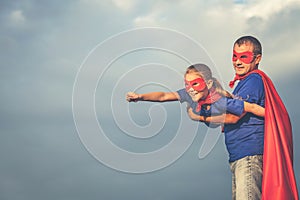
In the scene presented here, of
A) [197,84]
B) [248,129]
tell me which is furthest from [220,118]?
[197,84]

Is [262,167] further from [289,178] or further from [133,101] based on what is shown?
[133,101]

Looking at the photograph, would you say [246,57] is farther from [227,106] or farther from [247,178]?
[247,178]

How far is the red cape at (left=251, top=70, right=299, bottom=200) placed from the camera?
Answer: 8695 millimetres

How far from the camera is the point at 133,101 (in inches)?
355

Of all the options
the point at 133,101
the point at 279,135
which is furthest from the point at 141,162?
the point at 279,135

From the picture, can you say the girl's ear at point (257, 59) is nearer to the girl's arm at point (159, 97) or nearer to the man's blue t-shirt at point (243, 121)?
the man's blue t-shirt at point (243, 121)

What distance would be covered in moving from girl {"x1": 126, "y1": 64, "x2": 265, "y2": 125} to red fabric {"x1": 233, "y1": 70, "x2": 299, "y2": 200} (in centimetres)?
26

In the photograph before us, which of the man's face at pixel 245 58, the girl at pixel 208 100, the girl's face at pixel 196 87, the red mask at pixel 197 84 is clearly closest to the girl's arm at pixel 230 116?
the girl at pixel 208 100

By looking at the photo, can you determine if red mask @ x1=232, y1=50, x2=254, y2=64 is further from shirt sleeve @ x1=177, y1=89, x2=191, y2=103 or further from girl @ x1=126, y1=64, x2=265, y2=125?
shirt sleeve @ x1=177, y1=89, x2=191, y2=103

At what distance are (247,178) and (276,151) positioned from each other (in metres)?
0.68

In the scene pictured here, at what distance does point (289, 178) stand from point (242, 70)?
6.13 feet

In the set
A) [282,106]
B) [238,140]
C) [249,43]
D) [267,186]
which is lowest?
[267,186]

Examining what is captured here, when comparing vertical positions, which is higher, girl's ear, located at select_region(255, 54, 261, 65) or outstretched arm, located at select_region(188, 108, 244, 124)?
girl's ear, located at select_region(255, 54, 261, 65)

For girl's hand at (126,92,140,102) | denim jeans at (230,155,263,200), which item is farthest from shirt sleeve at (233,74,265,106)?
girl's hand at (126,92,140,102)
